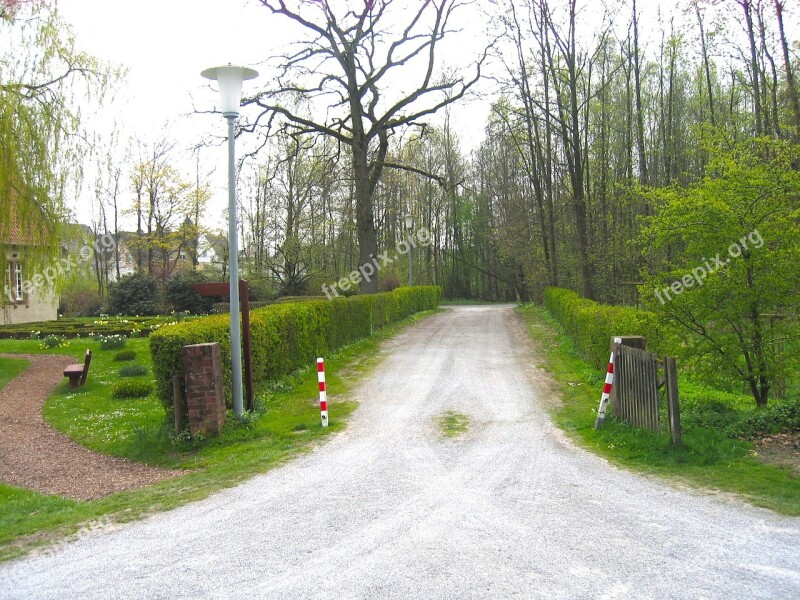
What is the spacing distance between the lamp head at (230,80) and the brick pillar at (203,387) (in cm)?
323

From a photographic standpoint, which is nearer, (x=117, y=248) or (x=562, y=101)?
(x=562, y=101)

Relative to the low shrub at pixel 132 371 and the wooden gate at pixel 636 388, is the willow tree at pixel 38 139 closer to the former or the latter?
the low shrub at pixel 132 371

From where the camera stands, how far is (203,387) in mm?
8727

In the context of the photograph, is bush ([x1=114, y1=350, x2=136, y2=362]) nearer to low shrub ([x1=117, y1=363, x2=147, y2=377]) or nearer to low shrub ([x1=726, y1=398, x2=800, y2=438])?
low shrub ([x1=117, y1=363, x2=147, y2=377])

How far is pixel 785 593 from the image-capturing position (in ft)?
12.7

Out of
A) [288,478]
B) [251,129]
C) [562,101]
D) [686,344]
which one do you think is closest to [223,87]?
[288,478]

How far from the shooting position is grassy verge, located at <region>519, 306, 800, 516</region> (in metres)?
5.91

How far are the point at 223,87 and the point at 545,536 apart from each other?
276 inches

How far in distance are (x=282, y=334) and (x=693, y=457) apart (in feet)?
26.0

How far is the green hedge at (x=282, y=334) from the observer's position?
9.00m

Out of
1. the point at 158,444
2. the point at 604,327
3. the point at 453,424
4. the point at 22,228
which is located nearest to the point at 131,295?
the point at 22,228

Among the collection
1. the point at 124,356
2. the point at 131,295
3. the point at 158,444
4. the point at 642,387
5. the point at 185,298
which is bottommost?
the point at 158,444

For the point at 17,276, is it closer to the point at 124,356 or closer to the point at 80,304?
the point at 80,304

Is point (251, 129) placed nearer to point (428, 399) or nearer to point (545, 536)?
point (428, 399)
